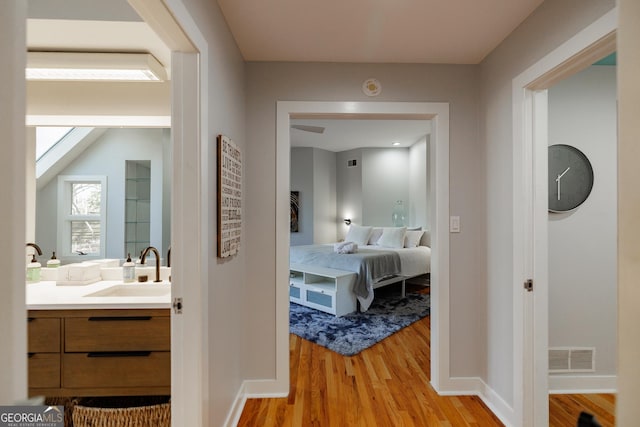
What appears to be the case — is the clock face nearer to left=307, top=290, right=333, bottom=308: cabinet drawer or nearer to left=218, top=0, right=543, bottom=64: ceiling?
left=218, top=0, right=543, bottom=64: ceiling

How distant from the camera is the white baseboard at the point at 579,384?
206cm

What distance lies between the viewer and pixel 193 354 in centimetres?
124

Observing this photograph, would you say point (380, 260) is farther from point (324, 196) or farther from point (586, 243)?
point (324, 196)

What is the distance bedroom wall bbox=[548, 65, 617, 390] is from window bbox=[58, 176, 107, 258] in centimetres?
329

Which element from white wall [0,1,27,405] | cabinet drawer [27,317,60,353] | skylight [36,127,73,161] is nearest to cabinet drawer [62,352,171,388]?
cabinet drawer [27,317,60,353]

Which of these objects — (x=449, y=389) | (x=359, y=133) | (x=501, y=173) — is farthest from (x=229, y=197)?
(x=359, y=133)

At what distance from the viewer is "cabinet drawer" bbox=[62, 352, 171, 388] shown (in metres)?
1.49

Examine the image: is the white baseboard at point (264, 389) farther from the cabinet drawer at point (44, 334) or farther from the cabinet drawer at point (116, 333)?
the cabinet drawer at point (44, 334)

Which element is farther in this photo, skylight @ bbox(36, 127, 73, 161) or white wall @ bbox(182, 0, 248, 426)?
skylight @ bbox(36, 127, 73, 161)

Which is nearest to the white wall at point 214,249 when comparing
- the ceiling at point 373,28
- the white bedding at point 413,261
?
the ceiling at point 373,28

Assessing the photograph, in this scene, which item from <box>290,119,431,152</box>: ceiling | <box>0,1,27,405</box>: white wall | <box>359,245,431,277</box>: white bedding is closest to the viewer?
<box>0,1,27,405</box>: white wall

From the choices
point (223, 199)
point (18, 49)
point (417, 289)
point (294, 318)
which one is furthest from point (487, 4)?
point (417, 289)

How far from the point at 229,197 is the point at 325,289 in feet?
8.02

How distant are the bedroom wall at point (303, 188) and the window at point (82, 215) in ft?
15.3
